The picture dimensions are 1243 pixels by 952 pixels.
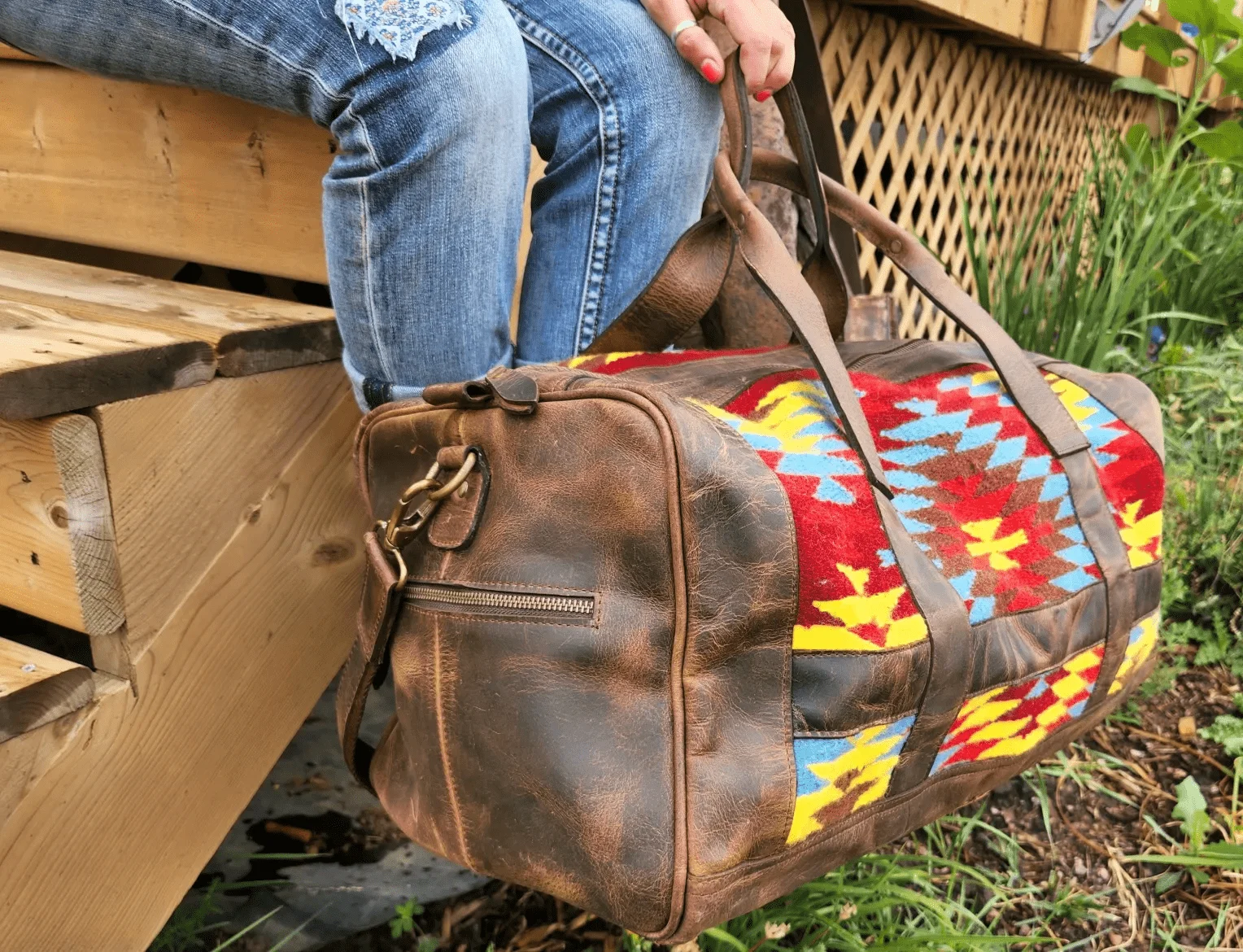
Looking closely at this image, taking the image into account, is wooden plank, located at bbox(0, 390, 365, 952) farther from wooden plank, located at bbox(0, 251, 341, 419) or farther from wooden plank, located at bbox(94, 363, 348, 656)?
wooden plank, located at bbox(0, 251, 341, 419)

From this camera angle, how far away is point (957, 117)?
3.31m

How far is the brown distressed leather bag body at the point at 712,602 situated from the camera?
0.82 m

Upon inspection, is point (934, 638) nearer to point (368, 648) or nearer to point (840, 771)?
point (840, 771)

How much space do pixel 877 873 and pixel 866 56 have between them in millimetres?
2139

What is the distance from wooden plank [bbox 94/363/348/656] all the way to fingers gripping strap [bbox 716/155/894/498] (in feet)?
1.95

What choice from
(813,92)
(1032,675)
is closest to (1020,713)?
(1032,675)

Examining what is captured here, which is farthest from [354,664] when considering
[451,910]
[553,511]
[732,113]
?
[732,113]

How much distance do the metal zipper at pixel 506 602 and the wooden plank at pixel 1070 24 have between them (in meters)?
3.17

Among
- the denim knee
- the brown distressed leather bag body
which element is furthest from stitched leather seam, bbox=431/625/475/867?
the denim knee

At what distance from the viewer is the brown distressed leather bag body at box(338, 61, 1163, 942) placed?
Result: 0.82 metres

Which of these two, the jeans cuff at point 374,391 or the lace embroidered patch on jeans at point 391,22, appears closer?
the lace embroidered patch on jeans at point 391,22

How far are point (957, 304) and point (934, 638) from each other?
438 millimetres

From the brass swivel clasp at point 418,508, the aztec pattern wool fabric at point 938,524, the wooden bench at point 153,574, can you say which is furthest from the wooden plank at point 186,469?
the aztec pattern wool fabric at point 938,524

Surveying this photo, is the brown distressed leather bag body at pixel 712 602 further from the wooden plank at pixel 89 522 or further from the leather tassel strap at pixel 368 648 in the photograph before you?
the wooden plank at pixel 89 522
